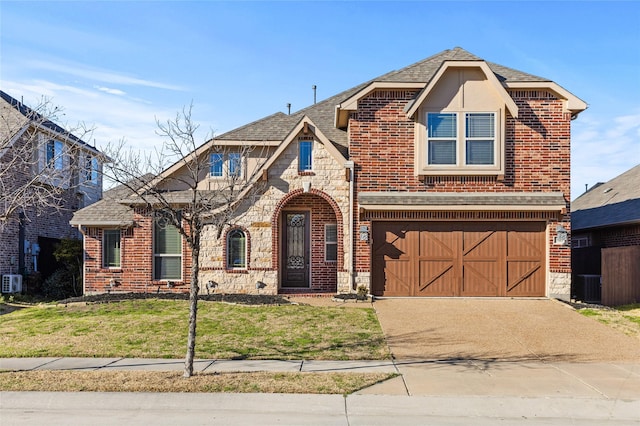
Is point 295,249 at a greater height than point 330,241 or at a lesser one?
lesser

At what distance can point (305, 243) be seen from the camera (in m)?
18.4

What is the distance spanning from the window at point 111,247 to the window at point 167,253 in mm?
1309

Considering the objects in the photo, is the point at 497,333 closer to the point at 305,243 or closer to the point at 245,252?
the point at 305,243

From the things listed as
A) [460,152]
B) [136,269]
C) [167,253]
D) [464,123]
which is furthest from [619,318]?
[136,269]

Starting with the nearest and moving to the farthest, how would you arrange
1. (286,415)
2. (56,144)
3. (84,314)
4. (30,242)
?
1. (286,415)
2. (84,314)
3. (30,242)
4. (56,144)

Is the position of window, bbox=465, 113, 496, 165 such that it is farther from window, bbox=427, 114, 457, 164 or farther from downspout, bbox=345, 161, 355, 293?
downspout, bbox=345, 161, 355, 293

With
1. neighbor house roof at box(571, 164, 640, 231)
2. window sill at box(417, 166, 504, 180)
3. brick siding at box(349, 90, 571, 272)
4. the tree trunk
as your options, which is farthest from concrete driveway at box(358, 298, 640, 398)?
neighbor house roof at box(571, 164, 640, 231)

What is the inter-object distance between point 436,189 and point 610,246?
25.0 feet

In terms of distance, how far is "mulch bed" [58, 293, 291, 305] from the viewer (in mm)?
15461

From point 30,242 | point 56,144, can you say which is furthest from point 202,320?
point 56,144

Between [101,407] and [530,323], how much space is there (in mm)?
9693

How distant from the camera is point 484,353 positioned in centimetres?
1085

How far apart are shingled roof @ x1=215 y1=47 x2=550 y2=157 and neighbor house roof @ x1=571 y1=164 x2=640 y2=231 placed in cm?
586

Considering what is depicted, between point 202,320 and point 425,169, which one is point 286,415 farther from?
point 425,169
